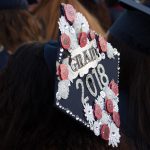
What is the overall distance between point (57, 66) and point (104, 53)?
211 mm

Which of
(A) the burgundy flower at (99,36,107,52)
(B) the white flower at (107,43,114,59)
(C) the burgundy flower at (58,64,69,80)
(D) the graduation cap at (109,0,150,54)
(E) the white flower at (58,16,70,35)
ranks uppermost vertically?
(E) the white flower at (58,16,70,35)

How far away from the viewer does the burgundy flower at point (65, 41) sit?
4.58 ft

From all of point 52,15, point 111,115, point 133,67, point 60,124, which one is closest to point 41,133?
point 60,124

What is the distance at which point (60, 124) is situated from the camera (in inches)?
57.5

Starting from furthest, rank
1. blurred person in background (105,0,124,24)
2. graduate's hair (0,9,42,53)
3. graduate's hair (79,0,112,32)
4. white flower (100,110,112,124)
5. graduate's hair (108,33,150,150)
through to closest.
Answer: blurred person in background (105,0,124,24) → graduate's hair (79,0,112,32) → graduate's hair (0,9,42,53) → graduate's hair (108,33,150,150) → white flower (100,110,112,124)

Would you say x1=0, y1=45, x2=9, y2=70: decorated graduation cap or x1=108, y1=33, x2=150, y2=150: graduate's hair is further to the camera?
x1=0, y1=45, x2=9, y2=70: decorated graduation cap

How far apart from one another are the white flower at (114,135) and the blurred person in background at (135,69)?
20 cm

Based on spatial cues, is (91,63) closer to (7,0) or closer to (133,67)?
(133,67)

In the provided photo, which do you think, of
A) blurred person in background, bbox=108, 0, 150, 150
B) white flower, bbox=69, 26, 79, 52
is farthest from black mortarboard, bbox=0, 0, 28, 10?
white flower, bbox=69, 26, 79, 52

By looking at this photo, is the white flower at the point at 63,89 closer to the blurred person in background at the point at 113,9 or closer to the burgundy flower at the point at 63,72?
the burgundy flower at the point at 63,72

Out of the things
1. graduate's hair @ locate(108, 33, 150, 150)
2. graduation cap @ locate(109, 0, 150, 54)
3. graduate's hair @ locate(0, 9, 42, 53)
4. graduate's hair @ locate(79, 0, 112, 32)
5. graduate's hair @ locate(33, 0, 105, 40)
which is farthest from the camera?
graduate's hair @ locate(79, 0, 112, 32)

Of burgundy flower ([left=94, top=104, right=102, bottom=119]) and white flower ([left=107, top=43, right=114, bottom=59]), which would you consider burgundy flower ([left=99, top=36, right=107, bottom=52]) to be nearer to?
white flower ([left=107, top=43, right=114, bottom=59])

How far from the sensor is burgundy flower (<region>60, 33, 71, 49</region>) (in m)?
1.39

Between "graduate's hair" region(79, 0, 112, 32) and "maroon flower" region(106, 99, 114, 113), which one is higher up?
"maroon flower" region(106, 99, 114, 113)
